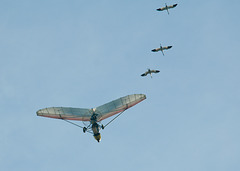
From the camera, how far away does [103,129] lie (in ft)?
335

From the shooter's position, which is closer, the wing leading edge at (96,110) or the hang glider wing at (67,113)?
the hang glider wing at (67,113)

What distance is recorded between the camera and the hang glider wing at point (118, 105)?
102812mm

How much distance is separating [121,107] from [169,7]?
198 feet

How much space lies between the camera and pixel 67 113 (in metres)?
101

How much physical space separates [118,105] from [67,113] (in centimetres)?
1149

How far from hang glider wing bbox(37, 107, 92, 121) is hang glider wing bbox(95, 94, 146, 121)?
103 inches

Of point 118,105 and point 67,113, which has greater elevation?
point 118,105

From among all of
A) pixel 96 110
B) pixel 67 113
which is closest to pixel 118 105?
pixel 96 110

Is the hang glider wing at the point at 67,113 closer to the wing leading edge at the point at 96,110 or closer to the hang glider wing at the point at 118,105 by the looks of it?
the wing leading edge at the point at 96,110

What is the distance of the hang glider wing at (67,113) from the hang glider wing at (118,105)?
263 centimetres

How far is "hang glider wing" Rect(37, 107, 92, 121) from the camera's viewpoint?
99500 millimetres

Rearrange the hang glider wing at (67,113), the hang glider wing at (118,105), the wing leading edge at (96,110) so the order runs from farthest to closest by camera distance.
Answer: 1. the hang glider wing at (118,105)
2. the wing leading edge at (96,110)
3. the hang glider wing at (67,113)

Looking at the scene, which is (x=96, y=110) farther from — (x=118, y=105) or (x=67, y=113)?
(x=67, y=113)

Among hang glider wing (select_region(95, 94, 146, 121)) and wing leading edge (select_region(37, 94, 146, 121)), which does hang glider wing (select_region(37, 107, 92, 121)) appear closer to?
wing leading edge (select_region(37, 94, 146, 121))
